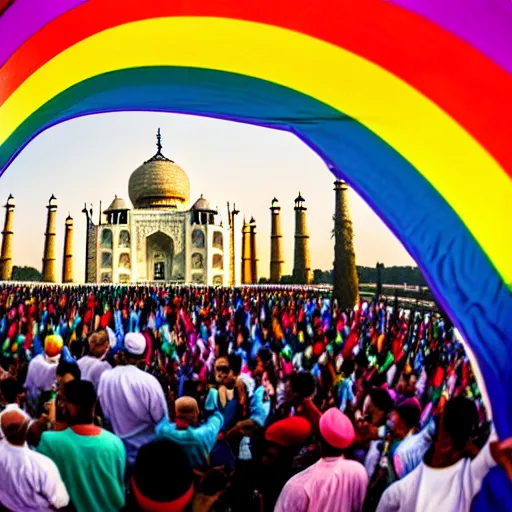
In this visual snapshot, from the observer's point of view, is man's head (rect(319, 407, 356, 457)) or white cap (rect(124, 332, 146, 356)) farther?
white cap (rect(124, 332, 146, 356))

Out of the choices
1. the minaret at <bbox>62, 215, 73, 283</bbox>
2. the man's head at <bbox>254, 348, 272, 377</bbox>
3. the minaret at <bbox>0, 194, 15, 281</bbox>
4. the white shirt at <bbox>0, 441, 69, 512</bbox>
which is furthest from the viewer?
the minaret at <bbox>62, 215, 73, 283</bbox>

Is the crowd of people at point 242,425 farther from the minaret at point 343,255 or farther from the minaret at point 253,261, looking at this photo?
the minaret at point 253,261

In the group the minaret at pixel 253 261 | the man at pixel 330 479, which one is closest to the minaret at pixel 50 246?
the minaret at pixel 253 261

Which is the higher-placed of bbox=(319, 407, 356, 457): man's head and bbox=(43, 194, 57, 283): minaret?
bbox=(43, 194, 57, 283): minaret

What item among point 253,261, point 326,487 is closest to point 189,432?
point 326,487

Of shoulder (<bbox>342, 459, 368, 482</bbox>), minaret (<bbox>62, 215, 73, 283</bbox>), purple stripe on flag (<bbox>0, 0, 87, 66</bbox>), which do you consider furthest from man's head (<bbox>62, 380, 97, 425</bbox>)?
minaret (<bbox>62, 215, 73, 283</bbox>)

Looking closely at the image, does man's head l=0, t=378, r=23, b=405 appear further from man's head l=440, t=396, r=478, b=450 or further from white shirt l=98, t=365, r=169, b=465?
man's head l=440, t=396, r=478, b=450
